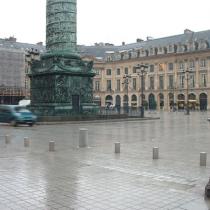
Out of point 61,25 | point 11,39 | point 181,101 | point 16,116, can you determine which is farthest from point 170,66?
point 16,116

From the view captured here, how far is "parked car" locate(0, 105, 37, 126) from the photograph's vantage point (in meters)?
30.2

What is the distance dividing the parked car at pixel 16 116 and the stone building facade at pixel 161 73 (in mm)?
51315

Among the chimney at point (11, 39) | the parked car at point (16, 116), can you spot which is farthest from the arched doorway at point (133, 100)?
the parked car at point (16, 116)

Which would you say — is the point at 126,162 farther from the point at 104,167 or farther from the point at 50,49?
the point at 50,49

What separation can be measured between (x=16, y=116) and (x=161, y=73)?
66627mm

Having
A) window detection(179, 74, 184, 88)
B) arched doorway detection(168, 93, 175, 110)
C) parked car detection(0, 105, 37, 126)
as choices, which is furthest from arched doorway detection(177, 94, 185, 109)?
parked car detection(0, 105, 37, 126)

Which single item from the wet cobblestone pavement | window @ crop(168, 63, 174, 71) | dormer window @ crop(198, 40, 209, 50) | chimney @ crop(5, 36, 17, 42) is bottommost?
the wet cobblestone pavement

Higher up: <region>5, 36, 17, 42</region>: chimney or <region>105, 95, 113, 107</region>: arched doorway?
<region>5, 36, 17, 42</region>: chimney

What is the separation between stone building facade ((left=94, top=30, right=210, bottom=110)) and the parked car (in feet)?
168

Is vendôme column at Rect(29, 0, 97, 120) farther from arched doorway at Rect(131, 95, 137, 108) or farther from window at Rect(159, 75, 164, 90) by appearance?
arched doorway at Rect(131, 95, 137, 108)

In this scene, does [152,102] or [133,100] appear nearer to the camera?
[152,102]

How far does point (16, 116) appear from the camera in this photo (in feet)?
100

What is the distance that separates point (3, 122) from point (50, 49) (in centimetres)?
727

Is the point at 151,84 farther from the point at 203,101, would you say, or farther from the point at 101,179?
the point at 101,179
